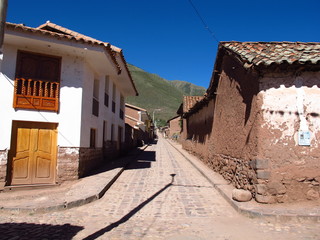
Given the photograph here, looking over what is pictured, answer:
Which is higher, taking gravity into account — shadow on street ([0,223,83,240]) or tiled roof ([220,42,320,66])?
tiled roof ([220,42,320,66])

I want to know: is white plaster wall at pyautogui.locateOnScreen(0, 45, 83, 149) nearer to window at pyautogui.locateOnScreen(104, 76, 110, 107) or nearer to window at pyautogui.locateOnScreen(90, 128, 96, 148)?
window at pyautogui.locateOnScreen(90, 128, 96, 148)

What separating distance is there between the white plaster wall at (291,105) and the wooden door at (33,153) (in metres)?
6.52

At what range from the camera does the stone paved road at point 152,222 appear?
4637 mm

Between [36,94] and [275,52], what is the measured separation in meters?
7.26

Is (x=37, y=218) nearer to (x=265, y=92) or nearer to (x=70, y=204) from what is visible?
(x=70, y=204)

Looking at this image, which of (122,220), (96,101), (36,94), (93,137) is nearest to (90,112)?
(96,101)

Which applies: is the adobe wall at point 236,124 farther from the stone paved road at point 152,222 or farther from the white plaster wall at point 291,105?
the stone paved road at point 152,222

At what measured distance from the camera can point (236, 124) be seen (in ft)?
25.9

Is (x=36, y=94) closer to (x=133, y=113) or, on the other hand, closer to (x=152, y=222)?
(x=152, y=222)

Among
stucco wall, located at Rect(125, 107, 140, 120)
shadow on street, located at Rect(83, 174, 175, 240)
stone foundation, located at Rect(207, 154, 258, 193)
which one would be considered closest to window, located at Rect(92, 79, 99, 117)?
shadow on street, located at Rect(83, 174, 175, 240)

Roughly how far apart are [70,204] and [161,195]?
253cm

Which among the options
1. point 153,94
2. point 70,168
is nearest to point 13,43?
point 70,168

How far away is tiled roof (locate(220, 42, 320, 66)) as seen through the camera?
6.08m

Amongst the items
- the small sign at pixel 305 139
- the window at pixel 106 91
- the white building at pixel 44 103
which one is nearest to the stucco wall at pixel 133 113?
the window at pixel 106 91
